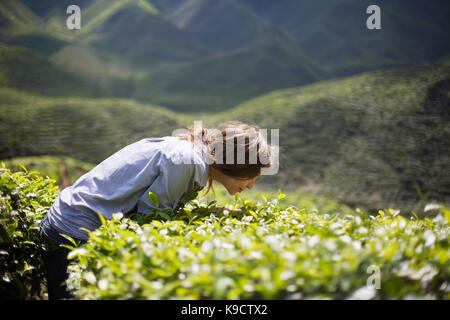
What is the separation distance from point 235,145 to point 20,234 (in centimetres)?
134

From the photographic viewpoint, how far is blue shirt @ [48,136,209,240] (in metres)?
1.87

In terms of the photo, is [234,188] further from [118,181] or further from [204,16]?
[204,16]

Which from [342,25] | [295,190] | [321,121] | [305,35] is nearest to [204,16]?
[305,35]

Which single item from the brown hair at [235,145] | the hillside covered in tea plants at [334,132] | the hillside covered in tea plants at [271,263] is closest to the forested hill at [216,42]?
the hillside covered in tea plants at [334,132]

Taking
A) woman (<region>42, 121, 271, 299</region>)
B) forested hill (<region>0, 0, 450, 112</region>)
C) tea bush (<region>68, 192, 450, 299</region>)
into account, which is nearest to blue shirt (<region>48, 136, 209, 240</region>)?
woman (<region>42, 121, 271, 299</region>)

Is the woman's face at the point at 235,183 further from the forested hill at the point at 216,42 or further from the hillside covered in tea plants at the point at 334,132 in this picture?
the forested hill at the point at 216,42

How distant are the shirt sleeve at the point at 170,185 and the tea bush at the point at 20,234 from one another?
2.50ft

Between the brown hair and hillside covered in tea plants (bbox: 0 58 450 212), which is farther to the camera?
hillside covered in tea plants (bbox: 0 58 450 212)

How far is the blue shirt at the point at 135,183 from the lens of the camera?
73.4 inches

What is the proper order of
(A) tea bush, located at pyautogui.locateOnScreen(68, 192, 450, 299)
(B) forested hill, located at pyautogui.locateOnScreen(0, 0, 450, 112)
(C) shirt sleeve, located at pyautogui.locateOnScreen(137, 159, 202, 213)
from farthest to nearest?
(B) forested hill, located at pyautogui.locateOnScreen(0, 0, 450, 112) < (C) shirt sleeve, located at pyautogui.locateOnScreen(137, 159, 202, 213) < (A) tea bush, located at pyautogui.locateOnScreen(68, 192, 450, 299)

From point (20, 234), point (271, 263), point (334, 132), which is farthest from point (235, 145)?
point (334, 132)

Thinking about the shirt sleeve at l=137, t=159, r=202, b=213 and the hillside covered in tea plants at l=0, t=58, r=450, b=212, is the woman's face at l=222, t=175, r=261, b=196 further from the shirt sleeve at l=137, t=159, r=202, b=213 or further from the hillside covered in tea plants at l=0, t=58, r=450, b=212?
the hillside covered in tea plants at l=0, t=58, r=450, b=212

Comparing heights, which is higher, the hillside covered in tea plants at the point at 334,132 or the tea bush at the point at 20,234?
the hillside covered in tea plants at the point at 334,132

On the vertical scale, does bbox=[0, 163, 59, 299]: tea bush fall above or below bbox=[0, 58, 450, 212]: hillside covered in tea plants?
below
